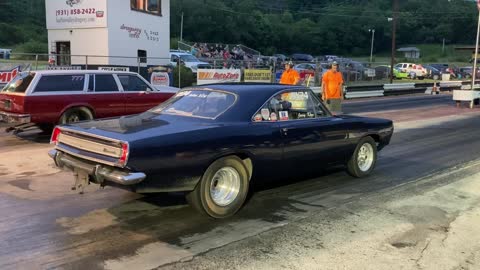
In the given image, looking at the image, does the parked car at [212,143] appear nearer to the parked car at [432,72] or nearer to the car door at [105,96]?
the car door at [105,96]

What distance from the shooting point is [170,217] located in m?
5.63

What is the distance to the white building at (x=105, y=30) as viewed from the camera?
23.7m

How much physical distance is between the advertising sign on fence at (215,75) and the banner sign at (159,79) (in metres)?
1.64

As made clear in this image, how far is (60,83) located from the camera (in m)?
10.8

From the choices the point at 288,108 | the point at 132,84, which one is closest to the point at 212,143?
the point at 288,108

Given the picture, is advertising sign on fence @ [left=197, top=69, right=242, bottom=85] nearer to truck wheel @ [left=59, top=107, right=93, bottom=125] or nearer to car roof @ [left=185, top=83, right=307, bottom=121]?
truck wheel @ [left=59, top=107, right=93, bottom=125]

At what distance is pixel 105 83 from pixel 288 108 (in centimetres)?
629

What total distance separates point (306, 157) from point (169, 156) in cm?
218

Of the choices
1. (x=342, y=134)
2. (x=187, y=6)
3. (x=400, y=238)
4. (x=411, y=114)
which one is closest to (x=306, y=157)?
(x=342, y=134)

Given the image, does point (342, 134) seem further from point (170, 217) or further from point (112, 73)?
point (112, 73)

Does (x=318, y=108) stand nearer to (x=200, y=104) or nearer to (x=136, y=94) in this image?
(x=200, y=104)

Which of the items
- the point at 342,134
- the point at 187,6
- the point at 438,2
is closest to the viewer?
the point at 342,134

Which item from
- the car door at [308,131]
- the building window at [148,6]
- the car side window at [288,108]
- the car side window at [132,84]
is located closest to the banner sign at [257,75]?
the building window at [148,6]

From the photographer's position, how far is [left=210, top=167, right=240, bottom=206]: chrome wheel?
5.65 metres
